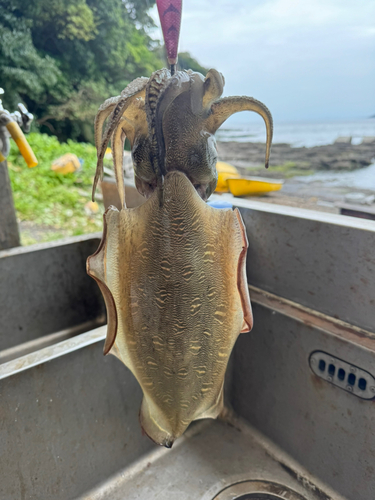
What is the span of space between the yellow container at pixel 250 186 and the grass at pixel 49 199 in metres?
3.18

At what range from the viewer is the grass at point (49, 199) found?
180 inches

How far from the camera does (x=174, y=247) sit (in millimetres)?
647

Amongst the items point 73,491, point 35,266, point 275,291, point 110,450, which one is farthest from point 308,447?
point 35,266

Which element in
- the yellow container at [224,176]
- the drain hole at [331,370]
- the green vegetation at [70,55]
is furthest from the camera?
the green vegetation at [70,55]

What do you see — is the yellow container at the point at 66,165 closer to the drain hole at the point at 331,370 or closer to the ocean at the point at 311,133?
the ocean at the point at 311,133

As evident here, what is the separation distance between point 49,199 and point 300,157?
12.6 ft

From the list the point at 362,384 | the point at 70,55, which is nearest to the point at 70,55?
the point at 70,55

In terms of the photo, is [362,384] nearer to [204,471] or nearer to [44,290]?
[204,471]

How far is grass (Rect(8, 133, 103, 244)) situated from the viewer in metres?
4.57

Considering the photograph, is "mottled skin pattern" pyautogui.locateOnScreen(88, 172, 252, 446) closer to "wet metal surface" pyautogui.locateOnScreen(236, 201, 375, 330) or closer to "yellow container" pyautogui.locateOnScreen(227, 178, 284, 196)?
"wet metal surface" pyautogui.locateOnScreen(236, 201, 375, 330)

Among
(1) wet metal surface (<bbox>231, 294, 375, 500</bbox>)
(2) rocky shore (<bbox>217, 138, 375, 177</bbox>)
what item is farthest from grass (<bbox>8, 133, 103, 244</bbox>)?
(1) wet metal surface (<bbox>231, 294, 375, 500</bbox>)

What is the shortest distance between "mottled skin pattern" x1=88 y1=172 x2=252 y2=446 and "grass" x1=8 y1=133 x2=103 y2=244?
386 centimetres

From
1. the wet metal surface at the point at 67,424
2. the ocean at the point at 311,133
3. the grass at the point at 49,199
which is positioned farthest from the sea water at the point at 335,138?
the grass at the point at 49,199

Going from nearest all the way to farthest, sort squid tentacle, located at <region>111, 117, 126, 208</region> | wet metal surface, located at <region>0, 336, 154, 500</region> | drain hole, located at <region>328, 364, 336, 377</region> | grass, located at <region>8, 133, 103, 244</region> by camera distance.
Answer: squid tentacle, located at <region>111, 117, 126, 208</region>, wet metal surface, located at <region>0, 336, 154, 500</region>, drain hole, located at <region>328, 364, 336, 377</region>, grass, located at <region>8, 133, 103, 244</region>
